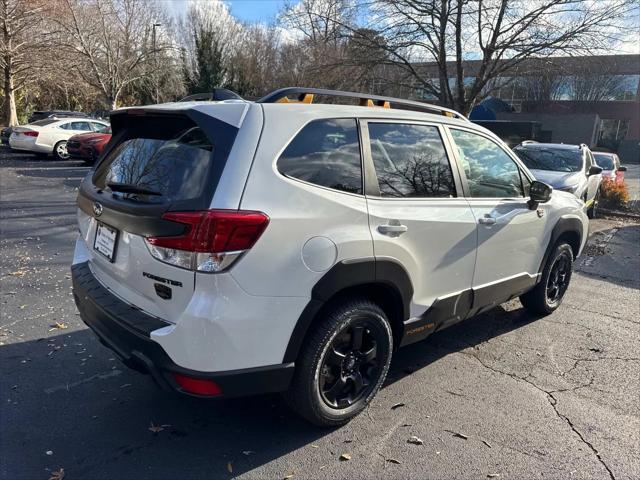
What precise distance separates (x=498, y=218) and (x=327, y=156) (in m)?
1.67

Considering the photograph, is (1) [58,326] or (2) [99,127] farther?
(2) [99,127]

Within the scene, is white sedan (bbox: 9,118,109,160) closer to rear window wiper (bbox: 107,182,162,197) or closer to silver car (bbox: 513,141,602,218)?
silver car (bbox: 513,141,602,218)

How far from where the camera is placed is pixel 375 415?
318cm

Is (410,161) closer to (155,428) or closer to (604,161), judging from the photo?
(155,428)

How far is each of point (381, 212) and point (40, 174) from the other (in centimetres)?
1367

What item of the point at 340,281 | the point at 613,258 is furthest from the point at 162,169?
the point at 613,258

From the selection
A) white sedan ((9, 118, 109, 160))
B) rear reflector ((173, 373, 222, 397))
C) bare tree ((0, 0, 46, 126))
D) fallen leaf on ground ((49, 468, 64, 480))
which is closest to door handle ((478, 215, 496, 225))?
rear reflector ((173, 373, 222, 397))

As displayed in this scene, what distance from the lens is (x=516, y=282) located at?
163 inches

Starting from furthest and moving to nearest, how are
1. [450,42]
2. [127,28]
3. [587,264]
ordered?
[127,28] → [450,42] → [587,264]

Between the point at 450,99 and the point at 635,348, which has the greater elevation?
the point at 450,99

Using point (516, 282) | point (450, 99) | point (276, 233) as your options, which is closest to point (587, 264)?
point (516, 282)

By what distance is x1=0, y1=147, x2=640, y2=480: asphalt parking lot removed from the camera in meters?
2.68

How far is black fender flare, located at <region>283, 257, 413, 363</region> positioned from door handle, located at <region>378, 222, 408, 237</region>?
149mm

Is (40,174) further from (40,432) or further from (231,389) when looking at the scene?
(231,389)
